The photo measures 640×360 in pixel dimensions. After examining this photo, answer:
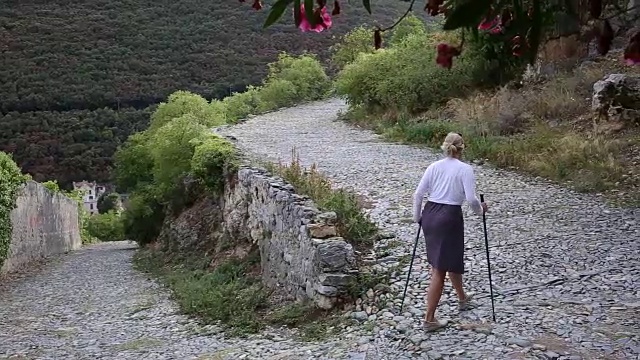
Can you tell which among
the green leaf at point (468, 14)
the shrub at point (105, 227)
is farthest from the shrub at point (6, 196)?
the shrub at point (105, 227)

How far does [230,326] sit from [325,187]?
6.87 ft

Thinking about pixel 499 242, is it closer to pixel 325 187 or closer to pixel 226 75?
pixel 325 187

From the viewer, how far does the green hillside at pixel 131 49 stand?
3616 cm

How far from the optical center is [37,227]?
1595 cm

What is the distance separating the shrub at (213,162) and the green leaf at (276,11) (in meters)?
8.89

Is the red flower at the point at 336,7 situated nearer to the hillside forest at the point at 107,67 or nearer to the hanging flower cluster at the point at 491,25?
the hanging flower cluster at the point at 491,25

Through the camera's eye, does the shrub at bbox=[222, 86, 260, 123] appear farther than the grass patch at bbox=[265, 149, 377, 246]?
Yes

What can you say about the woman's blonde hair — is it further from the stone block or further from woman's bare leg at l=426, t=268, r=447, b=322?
the stone block

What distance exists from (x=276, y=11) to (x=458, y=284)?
3.40 metres

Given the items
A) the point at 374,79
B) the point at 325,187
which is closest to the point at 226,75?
the point at 374,79

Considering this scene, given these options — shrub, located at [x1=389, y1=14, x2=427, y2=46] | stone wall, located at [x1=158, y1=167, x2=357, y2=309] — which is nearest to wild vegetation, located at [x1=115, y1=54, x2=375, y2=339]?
stone wall, located at [x1=158, y1=167, x2=357, y2=309]

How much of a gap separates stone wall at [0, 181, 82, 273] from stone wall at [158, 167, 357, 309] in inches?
150

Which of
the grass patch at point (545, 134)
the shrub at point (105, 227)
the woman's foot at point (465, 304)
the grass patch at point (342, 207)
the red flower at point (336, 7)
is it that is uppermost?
the red flower at point (336, 7)

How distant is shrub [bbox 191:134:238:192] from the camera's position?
10.8 metres
